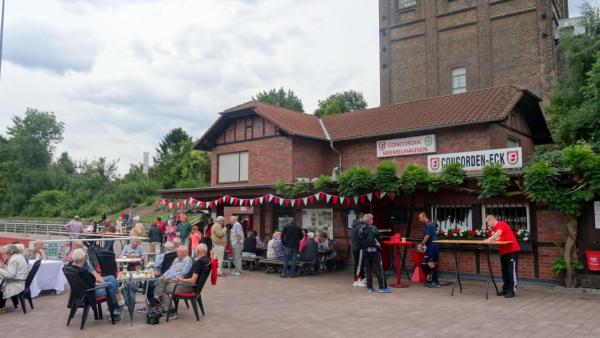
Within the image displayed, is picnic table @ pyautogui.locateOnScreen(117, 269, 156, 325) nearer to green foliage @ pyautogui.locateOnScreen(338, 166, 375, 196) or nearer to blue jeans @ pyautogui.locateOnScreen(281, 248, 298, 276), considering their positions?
blue jeans @ pyautogui.locateOnScreen(281, 248, 298, 276)

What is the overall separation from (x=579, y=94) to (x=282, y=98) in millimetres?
35033

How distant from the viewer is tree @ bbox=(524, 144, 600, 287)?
9.17 m

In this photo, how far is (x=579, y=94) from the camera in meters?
19.2

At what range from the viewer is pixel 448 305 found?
27.3ft

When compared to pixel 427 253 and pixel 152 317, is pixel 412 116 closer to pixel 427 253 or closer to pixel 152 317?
pixel 427 253

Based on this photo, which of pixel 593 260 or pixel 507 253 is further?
pixel 593 260

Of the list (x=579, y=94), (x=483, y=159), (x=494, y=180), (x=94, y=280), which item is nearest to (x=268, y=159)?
(x=483, y=159)

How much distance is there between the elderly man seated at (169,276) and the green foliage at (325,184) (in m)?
5.67

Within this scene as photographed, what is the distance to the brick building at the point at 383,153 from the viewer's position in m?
11.5

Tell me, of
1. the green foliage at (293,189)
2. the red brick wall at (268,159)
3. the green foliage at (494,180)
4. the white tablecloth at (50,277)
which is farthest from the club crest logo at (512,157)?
the white tablecloth at (50,277)

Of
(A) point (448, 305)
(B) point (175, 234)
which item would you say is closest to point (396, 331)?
(A) point (448, 305)

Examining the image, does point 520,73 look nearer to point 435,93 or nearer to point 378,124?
point 435,93

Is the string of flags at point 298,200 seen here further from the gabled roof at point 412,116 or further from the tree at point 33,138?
the tree at point 33,138

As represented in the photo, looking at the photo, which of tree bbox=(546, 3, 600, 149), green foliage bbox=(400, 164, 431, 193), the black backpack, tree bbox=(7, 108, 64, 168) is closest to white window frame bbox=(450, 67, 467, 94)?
tree bbox=(546, 3, 600, 149)
